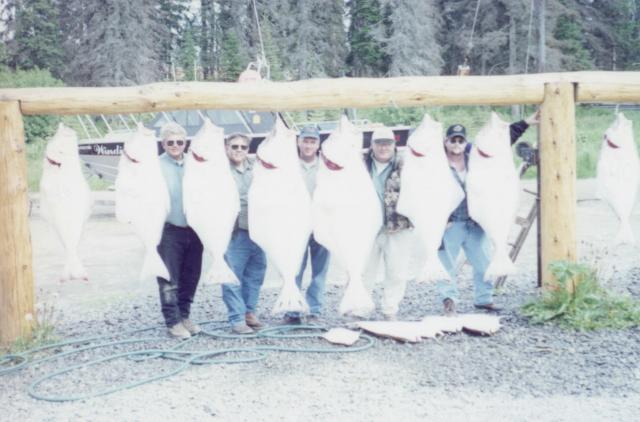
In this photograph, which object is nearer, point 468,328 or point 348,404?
point 348,404

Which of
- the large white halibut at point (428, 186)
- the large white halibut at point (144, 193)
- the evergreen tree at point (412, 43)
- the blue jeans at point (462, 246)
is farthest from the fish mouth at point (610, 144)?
the evergreen tree at point (412, 43)

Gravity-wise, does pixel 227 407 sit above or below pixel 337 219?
below

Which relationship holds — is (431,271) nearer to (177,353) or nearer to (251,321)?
(251,321)

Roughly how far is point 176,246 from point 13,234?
42.0 inches

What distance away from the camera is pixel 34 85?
26.6 m

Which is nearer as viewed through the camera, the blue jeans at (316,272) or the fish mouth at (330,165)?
the fish mouth at (330,165)

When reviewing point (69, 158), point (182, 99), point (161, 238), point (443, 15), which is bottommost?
point (161, 238)

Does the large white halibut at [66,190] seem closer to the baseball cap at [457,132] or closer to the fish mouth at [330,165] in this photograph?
the fish mouth at [330,165]

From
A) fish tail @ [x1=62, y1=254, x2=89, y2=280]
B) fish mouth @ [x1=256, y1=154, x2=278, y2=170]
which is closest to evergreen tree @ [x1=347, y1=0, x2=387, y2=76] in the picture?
fish mouth @ [x1=256, y1=154, x2=278, y2=170]

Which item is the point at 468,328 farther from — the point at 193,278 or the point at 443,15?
the point at 443,15

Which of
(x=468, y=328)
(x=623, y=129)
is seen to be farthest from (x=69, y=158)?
(x=623, y=129)

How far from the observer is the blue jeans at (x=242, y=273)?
510 centimetres

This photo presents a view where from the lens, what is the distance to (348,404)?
402 cm

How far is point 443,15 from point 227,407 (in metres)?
37.4
